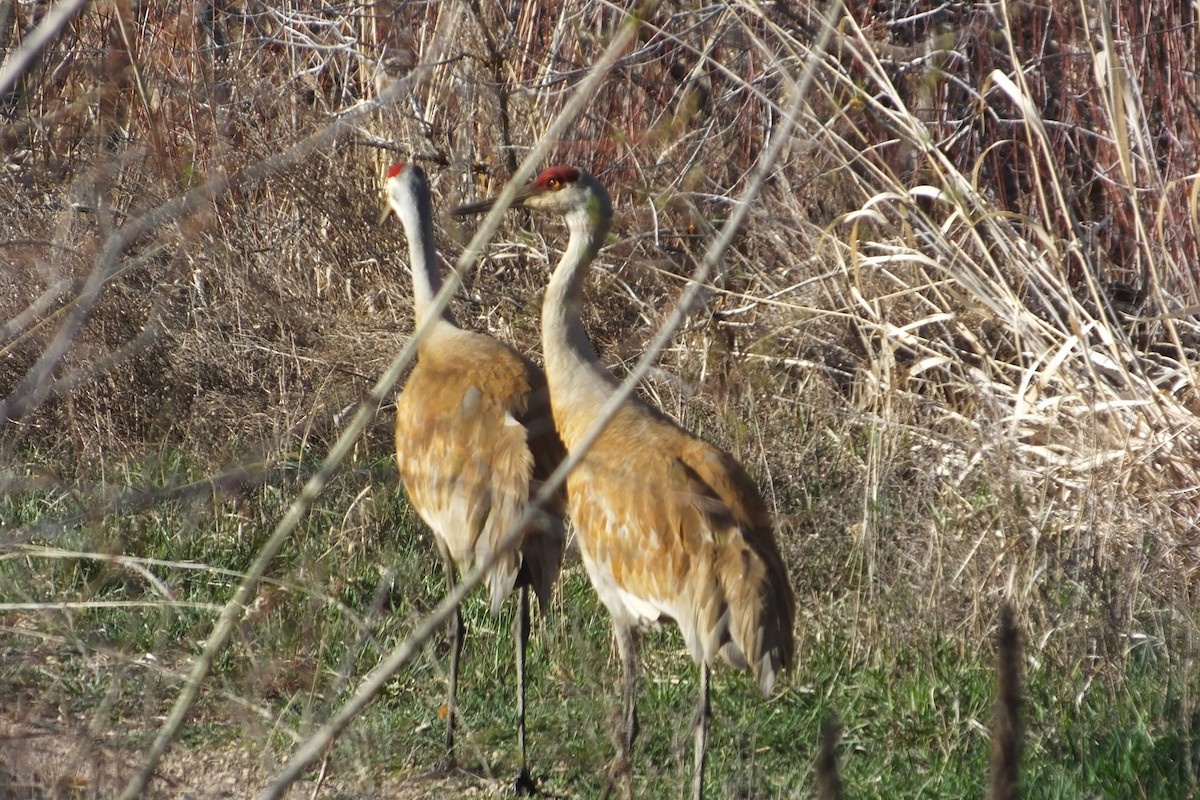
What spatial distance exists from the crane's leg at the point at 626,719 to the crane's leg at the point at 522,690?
323 millimetres

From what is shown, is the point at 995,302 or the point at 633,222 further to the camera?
the point at 633,222

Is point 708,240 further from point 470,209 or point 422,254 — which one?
point 470,209

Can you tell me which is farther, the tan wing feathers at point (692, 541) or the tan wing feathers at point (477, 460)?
the tan wing feathers at point (477, 460)

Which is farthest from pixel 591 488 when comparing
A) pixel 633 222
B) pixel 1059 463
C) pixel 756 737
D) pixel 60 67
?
pixel 60 67

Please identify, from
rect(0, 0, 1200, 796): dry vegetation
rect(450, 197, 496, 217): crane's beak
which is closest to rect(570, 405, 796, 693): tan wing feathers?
rect(0, 0, 1200, 796): dry vegetation

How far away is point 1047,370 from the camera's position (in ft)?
17.6

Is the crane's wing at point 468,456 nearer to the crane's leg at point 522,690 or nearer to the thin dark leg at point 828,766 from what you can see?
the crane's leg at point 522,690

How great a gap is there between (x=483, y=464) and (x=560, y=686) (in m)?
0.94

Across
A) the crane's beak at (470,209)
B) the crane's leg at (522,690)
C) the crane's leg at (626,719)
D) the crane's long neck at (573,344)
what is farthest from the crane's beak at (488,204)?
the crane's leg at (626,719)

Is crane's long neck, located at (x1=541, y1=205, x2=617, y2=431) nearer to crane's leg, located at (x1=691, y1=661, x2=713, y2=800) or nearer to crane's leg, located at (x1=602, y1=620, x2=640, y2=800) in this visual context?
crane's leg, located at (x1=602, y1=620, x2=640, y2=800)

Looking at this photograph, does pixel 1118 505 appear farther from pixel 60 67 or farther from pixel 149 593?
pixel 60 67

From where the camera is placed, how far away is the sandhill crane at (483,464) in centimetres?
459

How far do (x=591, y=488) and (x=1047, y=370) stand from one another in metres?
1.91

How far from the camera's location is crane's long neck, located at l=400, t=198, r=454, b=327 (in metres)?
5.82
